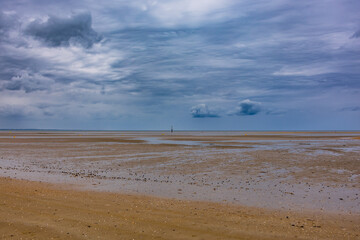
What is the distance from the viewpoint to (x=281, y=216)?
31.1 ft

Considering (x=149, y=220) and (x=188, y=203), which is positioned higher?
(x=149, y=220)

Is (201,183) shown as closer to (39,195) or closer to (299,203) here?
(299,203)

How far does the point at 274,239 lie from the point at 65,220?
584 centimetres

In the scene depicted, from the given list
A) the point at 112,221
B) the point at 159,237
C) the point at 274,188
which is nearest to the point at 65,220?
the point at 112,221

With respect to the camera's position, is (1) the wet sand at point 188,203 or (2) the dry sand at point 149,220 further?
(1) the wet sand at point 188,203

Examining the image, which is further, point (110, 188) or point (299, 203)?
point (110, 188)

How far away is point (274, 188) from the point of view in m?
14.3

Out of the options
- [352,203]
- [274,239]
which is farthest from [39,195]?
[352,203]

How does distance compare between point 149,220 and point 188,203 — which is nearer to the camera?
point 149,220

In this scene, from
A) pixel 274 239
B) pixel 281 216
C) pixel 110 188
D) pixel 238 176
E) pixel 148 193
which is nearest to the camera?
pixel 274 239

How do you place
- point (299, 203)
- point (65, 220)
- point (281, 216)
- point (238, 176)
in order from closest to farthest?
point (65, 220)
point (281, 216)
point (299, 203)
point (238, 176)

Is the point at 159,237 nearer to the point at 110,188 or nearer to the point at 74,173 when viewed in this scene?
the point at 110,188

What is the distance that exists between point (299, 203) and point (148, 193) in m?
6.30

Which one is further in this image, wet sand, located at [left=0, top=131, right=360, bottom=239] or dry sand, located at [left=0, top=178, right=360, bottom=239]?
wet sand, located at [left=0, top=131, right=360, bottom=239]
